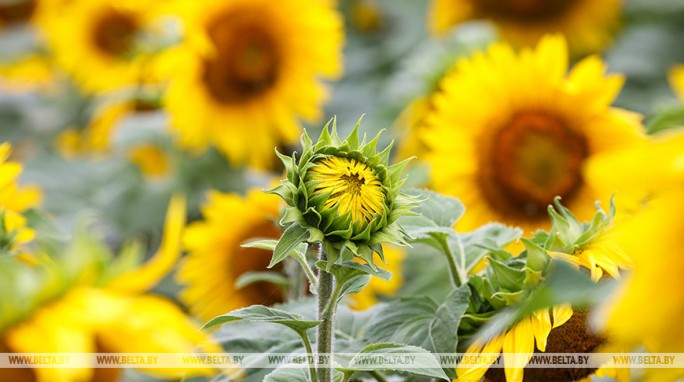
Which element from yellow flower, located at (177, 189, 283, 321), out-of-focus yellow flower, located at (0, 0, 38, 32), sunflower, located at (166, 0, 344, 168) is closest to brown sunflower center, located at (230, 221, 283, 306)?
yellow flower, located at (177, 189, 283, 321)

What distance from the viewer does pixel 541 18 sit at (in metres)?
1.32

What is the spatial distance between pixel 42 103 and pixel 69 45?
0.15 metres

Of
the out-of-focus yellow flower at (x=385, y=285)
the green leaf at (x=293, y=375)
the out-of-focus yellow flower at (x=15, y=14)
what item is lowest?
the green leaf at (x=293, y=375)

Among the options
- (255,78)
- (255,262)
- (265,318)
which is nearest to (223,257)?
(255,262)

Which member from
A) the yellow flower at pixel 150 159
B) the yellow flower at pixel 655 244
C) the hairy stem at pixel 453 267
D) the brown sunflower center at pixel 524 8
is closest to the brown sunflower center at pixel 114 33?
the yellow flower at pixel 150 159

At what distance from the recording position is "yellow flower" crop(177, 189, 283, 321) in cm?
85

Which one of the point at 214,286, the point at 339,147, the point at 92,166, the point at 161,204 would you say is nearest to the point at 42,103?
the point at 92,166

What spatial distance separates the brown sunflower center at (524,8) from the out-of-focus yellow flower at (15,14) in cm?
92

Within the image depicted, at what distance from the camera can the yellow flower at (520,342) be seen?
1.49 feet

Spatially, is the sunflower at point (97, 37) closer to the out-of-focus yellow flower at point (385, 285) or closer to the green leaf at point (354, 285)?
the out-of-focus yellow flower at point (385, 285)

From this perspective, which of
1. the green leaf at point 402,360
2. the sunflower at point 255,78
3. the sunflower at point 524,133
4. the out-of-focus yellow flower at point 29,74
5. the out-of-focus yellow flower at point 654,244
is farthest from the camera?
the out-of-focus yellow flower at point 29,74

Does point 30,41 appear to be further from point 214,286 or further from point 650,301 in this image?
point 650,301

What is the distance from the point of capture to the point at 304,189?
0.45 meters

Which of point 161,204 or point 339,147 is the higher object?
point 161,204
